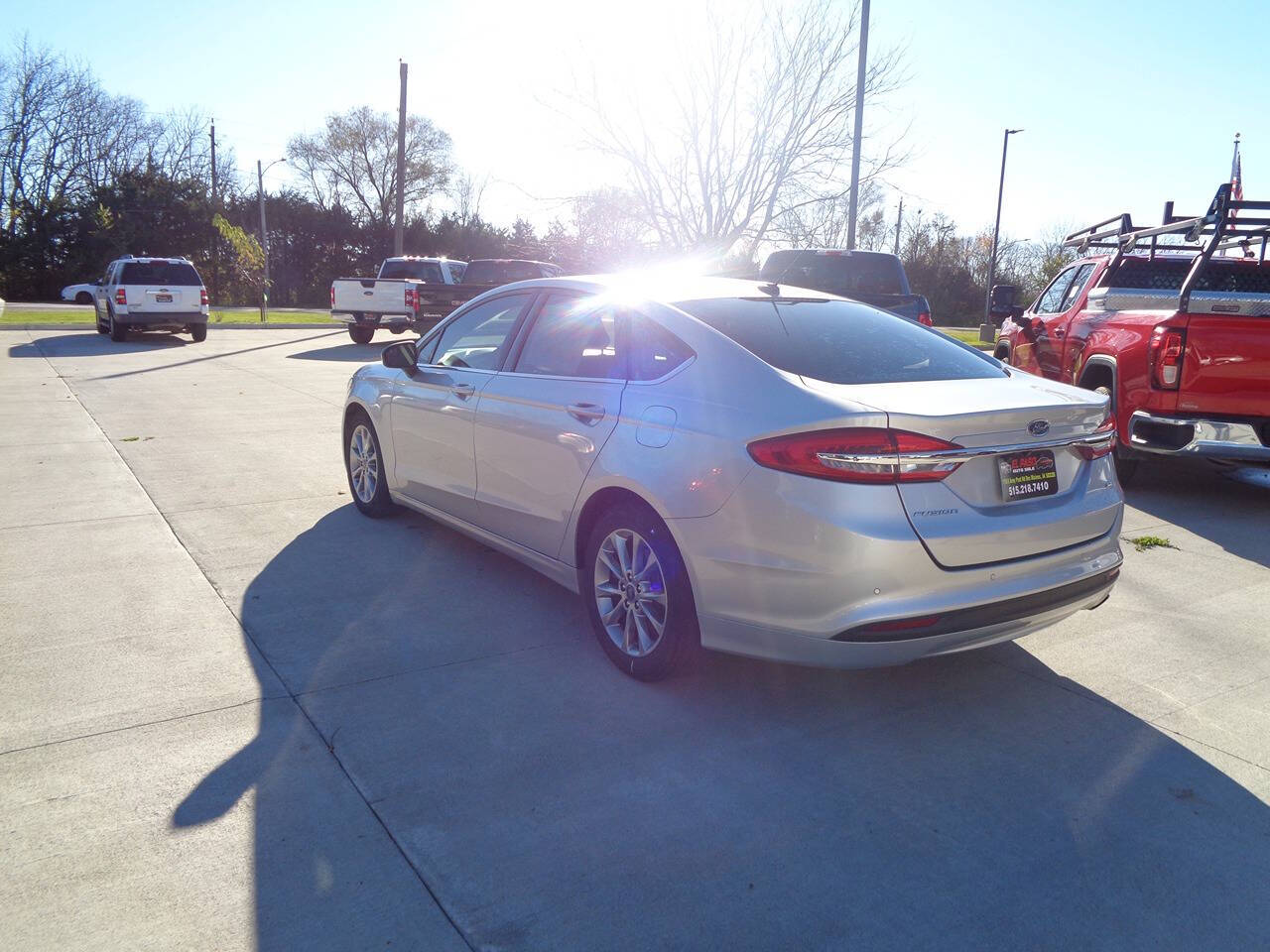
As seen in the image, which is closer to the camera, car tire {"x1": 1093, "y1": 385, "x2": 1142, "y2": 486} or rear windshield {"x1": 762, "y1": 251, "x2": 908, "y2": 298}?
car tire {"x1": 1093, "y1": 385, "x2": 1142, "y2": 486}

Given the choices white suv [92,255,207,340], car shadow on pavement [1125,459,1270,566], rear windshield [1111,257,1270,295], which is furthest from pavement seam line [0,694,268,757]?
white suv [92,255,207,340]

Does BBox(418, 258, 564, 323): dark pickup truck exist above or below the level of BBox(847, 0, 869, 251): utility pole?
below

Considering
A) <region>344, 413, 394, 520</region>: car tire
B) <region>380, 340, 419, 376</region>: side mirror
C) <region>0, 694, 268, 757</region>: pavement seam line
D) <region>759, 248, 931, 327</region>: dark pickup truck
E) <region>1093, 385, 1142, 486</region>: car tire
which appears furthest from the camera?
<region>759, 248, 931, 327</region>: dark pickup truck

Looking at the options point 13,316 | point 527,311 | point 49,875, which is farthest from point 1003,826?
point 13,316

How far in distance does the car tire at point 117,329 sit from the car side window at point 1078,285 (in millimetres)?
18667

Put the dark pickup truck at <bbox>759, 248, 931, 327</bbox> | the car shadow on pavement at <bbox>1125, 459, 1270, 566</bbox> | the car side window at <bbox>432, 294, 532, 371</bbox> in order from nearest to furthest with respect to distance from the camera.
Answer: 1. the car side window at <bbox>432, 294, 532, 371</bbox>
2. the car shadow on pavement at <bbox>1125, 459, 1270, 566</bbox>
3. the dark pickup truck at <bbox>759, 248, 931, 327</bbox>

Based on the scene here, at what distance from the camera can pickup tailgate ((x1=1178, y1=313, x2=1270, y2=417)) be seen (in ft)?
21.8

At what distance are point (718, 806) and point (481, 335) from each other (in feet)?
10.3

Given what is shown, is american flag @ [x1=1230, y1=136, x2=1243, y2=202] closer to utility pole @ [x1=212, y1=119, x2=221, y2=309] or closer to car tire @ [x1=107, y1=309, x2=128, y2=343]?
car tire @ [x1=107, y1=309, x2=128, y2=343]

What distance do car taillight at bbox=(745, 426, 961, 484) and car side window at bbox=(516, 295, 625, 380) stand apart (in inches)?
45.0

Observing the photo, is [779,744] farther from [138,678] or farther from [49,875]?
[138,678]

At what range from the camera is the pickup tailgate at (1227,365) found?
6656 millimetres

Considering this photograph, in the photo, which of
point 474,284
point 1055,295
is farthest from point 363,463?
point 474,284

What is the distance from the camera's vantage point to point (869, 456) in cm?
324
